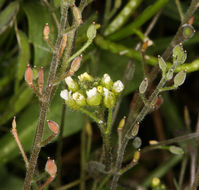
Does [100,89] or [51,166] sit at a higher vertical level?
[100,89]

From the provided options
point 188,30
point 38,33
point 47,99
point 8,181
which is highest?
point 38,33

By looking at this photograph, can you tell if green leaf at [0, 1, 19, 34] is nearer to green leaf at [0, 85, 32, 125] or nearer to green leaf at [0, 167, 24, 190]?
green leaf at [0, 85, 32, 125]

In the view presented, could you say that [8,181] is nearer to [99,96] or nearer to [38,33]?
[38,33]

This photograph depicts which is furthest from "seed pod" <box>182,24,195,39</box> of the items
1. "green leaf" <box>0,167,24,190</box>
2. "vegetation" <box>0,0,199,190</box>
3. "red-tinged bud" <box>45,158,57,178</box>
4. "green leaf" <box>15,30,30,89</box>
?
"green leaf" <box>0,167,24,190</box>

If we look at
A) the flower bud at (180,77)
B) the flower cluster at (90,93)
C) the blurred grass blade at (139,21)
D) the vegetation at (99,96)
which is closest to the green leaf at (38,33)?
the vegetation at (99,96)

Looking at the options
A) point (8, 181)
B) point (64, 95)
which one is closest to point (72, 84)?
point (64, 95)

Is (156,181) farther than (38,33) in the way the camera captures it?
No

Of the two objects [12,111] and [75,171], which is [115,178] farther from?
[75,171]

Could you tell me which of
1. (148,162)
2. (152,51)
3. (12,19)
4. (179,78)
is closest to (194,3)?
(179,78)
